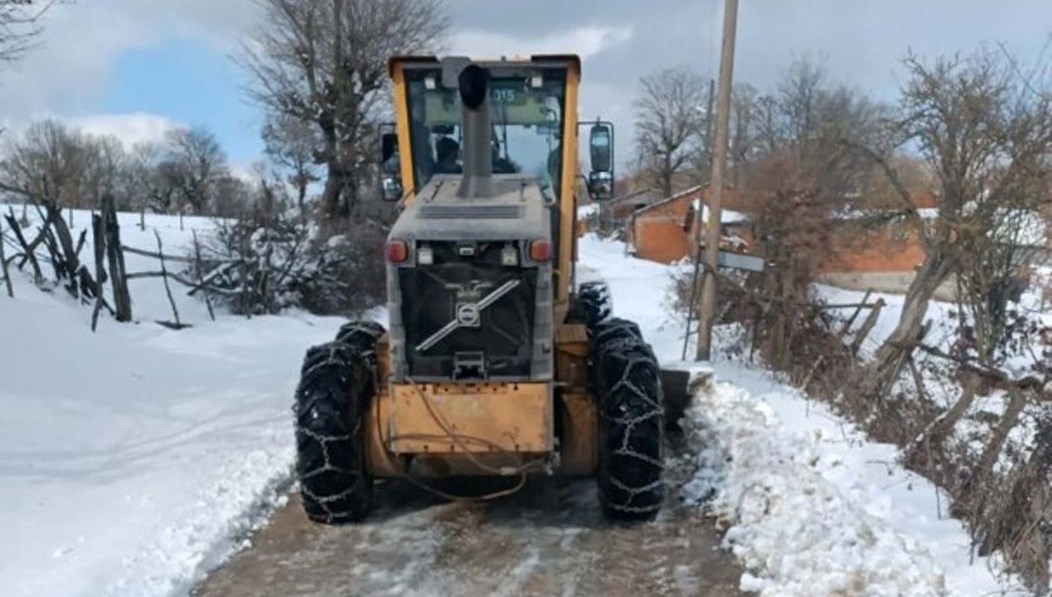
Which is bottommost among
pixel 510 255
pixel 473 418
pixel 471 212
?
pixel 473 418

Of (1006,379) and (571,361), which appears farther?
(571,361)

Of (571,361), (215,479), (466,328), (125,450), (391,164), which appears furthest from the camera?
(125,450)

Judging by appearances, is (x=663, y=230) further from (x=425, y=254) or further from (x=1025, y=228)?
(x=425, y=254)

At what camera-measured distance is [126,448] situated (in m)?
8.20

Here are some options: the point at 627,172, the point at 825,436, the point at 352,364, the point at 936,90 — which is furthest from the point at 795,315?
the point at 627,172

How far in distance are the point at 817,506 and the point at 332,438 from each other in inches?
116

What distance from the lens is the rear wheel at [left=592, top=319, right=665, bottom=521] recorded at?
615 centimetres

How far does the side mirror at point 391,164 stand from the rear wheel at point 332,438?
1.62 m

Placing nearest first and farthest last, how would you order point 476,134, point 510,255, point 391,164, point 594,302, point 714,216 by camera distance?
point 510,255 → point 476,134 → point 391,164 → point 594,302 → point 714,216

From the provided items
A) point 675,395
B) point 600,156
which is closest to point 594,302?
point 675,395

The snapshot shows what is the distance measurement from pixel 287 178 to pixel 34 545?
2431cm

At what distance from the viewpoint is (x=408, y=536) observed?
6.34m

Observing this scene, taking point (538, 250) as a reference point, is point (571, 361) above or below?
below

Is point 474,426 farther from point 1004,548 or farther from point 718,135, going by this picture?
point 718,135
